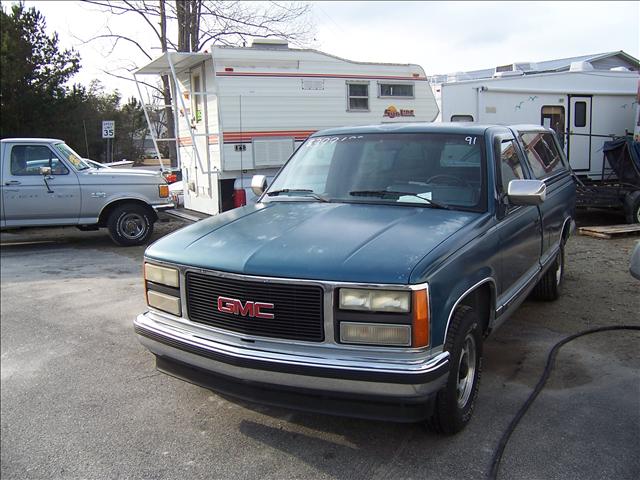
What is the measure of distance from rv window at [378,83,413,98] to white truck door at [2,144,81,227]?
5.77 metres

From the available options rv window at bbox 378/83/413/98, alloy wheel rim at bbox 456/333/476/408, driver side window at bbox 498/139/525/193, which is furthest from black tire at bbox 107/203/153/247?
alloy wheel rim at bbox 456/333/476/408

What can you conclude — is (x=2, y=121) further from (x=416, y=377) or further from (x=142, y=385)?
(x=416, y=377)

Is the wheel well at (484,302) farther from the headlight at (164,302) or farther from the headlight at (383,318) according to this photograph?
the headlight at (164,302)

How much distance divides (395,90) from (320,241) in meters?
8.93

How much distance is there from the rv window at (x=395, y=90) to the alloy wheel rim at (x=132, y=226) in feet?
16.5

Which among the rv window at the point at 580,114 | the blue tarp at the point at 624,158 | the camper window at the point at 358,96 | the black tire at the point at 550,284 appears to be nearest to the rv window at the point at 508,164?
the black tire at the point at 550,284

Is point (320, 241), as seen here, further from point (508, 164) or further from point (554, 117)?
point (554, 117)

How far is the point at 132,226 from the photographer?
10.0 m

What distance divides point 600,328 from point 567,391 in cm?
139

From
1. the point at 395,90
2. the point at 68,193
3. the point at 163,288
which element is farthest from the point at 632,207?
the point at 68,193

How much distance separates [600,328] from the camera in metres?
5.05

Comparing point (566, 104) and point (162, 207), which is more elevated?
point (566, 104)

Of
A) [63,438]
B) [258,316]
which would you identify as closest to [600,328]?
[258,316]

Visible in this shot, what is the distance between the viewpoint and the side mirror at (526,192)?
3.81 metres
